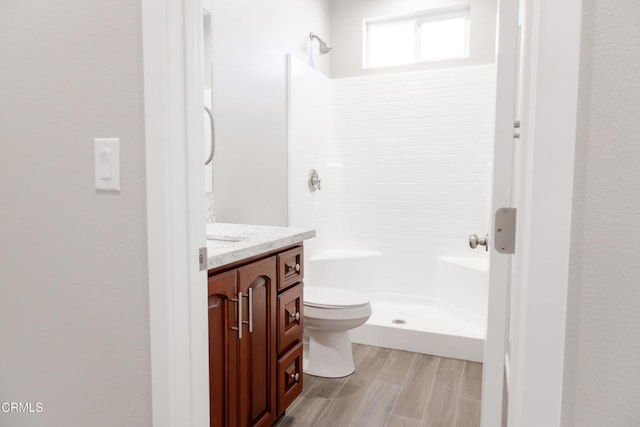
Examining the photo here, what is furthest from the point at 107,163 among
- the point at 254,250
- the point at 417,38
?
the point at 417,38

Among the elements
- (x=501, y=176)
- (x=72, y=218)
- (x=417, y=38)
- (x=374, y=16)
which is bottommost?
(x=72, y=218)

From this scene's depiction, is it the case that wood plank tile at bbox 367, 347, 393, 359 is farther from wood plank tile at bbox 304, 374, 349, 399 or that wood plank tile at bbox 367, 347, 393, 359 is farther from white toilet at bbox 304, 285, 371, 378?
wood plank tile at bbox 304, 374, 349, 399

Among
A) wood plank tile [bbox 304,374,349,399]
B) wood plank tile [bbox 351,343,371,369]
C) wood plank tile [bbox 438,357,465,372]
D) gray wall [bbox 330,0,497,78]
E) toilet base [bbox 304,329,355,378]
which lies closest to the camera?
wood plank tile [bbox 304,374,349,399]

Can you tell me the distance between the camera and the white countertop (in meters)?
1.34

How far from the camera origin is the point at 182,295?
0.93 m

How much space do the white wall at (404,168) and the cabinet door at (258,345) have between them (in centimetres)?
149

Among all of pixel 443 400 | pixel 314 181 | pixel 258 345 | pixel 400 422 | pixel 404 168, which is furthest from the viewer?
pixel 404 168

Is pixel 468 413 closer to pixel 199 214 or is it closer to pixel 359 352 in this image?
pixel 359 352

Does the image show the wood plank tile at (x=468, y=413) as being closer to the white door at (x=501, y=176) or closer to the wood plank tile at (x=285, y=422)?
the wood plank tile at (x=285, y=422)

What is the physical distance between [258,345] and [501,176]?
114 cm

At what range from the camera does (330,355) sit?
249cm

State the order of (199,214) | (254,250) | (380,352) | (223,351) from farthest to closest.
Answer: (380,352) → (254,250) → (223,351) → (199,214)

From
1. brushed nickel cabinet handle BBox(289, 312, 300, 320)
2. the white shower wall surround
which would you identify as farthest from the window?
brushed nickel cabinet handle BBox(289, 312, 300, 320)

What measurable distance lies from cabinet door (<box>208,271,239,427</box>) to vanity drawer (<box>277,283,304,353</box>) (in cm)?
35
